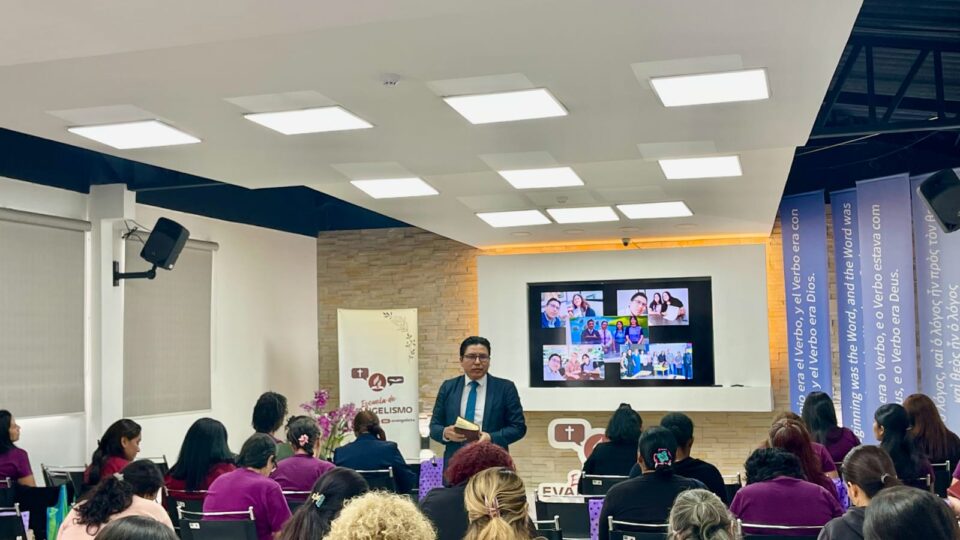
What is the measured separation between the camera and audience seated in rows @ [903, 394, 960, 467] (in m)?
6.00

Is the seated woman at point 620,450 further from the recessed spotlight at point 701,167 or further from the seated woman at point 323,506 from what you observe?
the seated woman at point 323,506

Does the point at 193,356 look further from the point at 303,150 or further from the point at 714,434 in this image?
the point at 714,434

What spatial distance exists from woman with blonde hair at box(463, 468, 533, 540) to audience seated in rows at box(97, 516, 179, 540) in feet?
3.13

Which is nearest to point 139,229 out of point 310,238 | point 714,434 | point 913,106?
point 310,238

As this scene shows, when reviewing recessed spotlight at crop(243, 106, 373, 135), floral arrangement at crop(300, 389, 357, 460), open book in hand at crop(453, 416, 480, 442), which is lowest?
floral arrangement at crop(300, 389, 357, 460)

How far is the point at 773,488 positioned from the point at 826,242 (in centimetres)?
684

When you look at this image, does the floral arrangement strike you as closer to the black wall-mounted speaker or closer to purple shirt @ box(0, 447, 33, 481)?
the black wall-mounted speaker

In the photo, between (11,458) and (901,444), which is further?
(11,458)

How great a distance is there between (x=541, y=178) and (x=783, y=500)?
3.70m

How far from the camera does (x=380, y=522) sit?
1.97 meters

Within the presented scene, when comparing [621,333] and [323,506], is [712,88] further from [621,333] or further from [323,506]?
[621,333]

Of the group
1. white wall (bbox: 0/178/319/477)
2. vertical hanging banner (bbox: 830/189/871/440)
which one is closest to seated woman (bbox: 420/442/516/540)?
white wall (bbox: 0/178/319/477)

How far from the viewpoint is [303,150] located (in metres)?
5.91

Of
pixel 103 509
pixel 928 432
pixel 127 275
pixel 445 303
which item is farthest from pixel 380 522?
pixel 445 303
